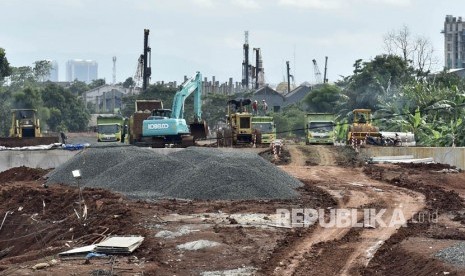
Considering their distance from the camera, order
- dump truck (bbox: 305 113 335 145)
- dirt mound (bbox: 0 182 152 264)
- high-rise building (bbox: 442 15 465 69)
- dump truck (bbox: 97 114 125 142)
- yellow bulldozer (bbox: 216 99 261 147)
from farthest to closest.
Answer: high-rise building (bbox: 442 15 465 69), dump truck (bbox: 97 114 125 142), yellow bulldozer (bbox: 216 99 261 147), dump truck (bbox: 305 113 335 145), dirt mound (bbox: 0 182 152 264)

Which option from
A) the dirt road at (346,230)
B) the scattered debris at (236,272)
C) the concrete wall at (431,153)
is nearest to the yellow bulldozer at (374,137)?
the concrete wall at (431,153)

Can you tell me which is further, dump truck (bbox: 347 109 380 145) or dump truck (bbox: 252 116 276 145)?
dump truck (bbox: 252 116 276 145)

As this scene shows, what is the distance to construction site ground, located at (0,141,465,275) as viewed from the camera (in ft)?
52.3

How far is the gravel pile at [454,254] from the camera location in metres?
14.7

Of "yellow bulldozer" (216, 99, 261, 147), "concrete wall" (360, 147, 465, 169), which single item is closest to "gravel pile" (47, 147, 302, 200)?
"concrete wall" (360, 147, 465, 169)

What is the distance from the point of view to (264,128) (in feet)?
169

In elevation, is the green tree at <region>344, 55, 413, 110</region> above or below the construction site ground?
above

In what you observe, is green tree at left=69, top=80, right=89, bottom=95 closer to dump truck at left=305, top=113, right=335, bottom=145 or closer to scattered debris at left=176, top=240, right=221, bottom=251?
dump truck at left=305, top=113, right=335, bottom=145

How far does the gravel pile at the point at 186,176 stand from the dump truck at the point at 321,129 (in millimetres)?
19323

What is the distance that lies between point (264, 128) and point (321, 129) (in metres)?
4.21

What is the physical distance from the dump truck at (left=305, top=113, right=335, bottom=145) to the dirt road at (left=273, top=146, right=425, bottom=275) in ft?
39.3

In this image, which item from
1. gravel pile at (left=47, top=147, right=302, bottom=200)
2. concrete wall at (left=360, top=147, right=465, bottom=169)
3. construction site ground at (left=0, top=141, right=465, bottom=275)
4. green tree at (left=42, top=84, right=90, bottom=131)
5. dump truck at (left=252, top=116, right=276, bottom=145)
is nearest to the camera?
construction site ground at (left=0, top=141, right=465, bottom=275)

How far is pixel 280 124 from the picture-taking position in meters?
85.8

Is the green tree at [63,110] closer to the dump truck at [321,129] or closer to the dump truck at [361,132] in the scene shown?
the dump truck at [321,129]
